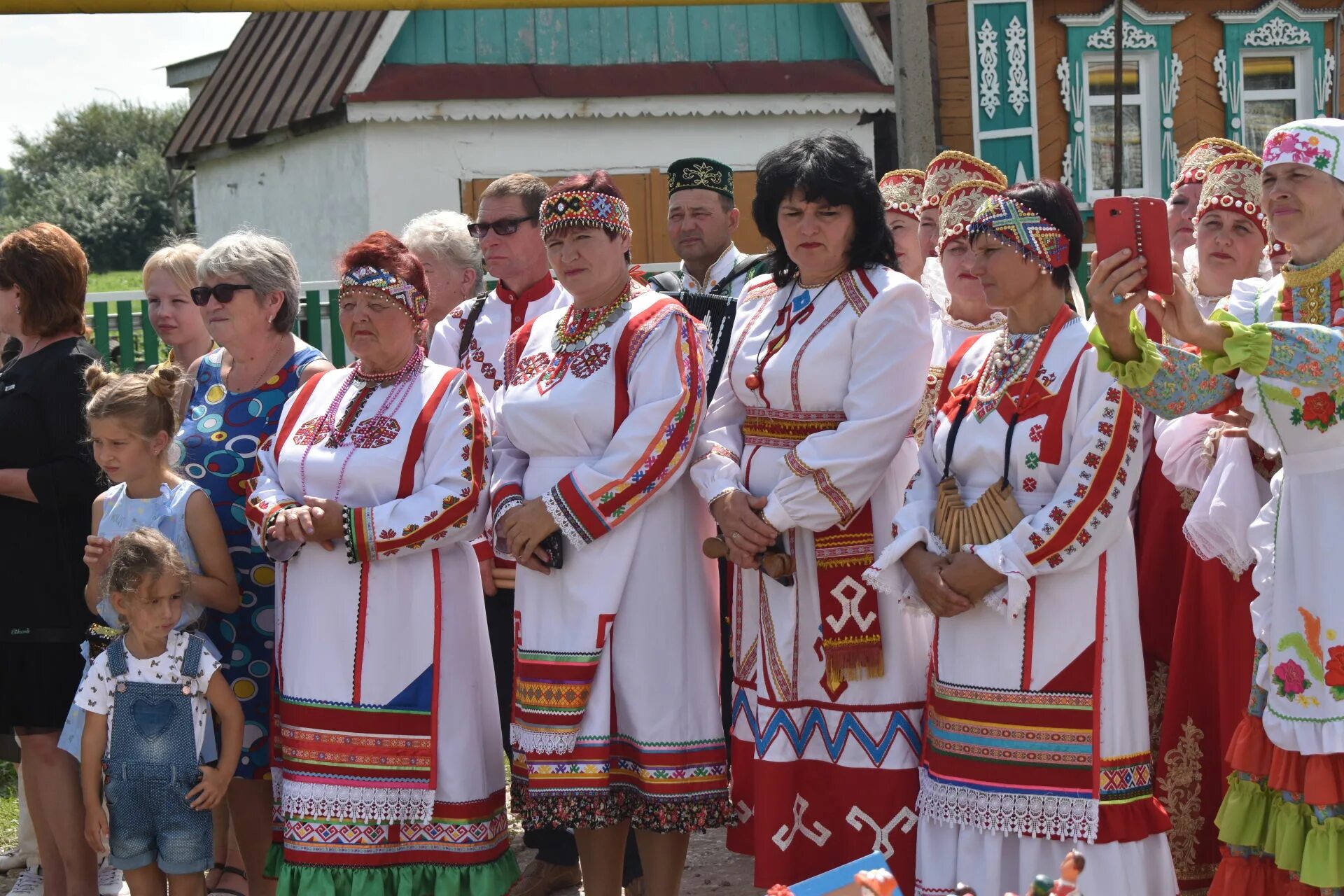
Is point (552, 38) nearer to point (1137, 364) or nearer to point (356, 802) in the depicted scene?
point (356, 802)

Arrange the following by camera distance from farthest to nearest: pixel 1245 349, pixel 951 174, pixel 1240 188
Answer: pixel 951 174, pixel 1240 188, pixel 1245 349

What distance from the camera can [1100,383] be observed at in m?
3.62

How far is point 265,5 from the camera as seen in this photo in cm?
663

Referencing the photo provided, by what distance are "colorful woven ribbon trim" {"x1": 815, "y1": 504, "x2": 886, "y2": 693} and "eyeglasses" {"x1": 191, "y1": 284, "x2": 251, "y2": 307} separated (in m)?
1.91

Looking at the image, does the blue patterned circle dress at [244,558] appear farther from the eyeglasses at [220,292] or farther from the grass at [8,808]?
the grass at [8,808]

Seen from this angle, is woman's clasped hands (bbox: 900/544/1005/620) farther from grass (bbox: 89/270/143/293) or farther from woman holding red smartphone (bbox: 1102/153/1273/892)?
grass (bbox: 89/270/143/293)

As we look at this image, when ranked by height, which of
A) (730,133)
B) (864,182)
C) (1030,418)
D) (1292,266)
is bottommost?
(1030,418)

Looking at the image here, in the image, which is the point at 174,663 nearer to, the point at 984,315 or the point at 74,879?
the point at 74,879

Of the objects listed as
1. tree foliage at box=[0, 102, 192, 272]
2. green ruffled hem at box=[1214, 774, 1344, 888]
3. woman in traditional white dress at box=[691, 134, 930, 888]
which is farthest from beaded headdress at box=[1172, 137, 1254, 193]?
tree foliage at box=[0, 102, 192, 272]

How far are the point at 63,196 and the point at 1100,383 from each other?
38291 millimetres

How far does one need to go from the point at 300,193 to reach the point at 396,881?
1151cm

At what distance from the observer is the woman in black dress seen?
4777 mm

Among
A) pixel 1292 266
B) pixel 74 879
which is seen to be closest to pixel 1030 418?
pixel 1292 266

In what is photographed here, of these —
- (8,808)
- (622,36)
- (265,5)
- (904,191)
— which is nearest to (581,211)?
(904,191)
